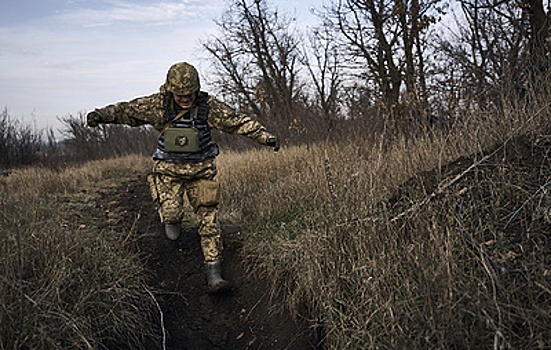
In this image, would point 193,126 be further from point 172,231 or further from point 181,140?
point 172,231

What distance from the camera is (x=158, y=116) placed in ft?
12.7

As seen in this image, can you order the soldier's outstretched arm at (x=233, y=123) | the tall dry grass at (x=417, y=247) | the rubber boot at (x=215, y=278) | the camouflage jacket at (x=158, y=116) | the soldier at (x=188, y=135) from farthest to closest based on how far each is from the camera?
the soldier's outstretched arm at (x=233, y=123)
the camouflage jacket at (x=158, y=116)
the soldier at (x=188, y=135)
the rubber boot at (x=215, y=278)
the tall dry grass at (x=417, y=247)

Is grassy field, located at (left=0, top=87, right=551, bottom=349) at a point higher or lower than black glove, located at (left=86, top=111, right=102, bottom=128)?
lower

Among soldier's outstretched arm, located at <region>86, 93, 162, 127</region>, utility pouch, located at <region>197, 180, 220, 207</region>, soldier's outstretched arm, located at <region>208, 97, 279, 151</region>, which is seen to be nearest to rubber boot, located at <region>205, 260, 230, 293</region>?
utility pouch, located at <region>197, 180, 220, 207</region>

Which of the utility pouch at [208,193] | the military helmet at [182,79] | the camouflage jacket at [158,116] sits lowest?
the utility pouch at [208,193]

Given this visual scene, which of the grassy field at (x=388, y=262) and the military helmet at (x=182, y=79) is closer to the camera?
the grassy field at (x=388, y=262)

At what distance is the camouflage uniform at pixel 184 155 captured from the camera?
12.4 feet

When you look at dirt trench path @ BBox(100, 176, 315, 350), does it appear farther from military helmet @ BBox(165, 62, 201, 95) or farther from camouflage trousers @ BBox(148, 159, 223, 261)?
military helmet @ BBox(165, 62, 201, 95)

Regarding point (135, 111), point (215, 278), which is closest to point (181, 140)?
point (135, 111)

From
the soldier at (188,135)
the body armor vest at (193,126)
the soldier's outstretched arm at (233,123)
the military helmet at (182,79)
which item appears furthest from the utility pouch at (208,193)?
the military helmet at (182,79)

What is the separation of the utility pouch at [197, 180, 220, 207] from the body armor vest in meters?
0.25

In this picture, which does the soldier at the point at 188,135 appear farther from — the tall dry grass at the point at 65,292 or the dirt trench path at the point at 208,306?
the tall dry grass at the point at 65,292

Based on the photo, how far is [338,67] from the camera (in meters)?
13.1

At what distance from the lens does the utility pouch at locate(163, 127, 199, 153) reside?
3.75 m
